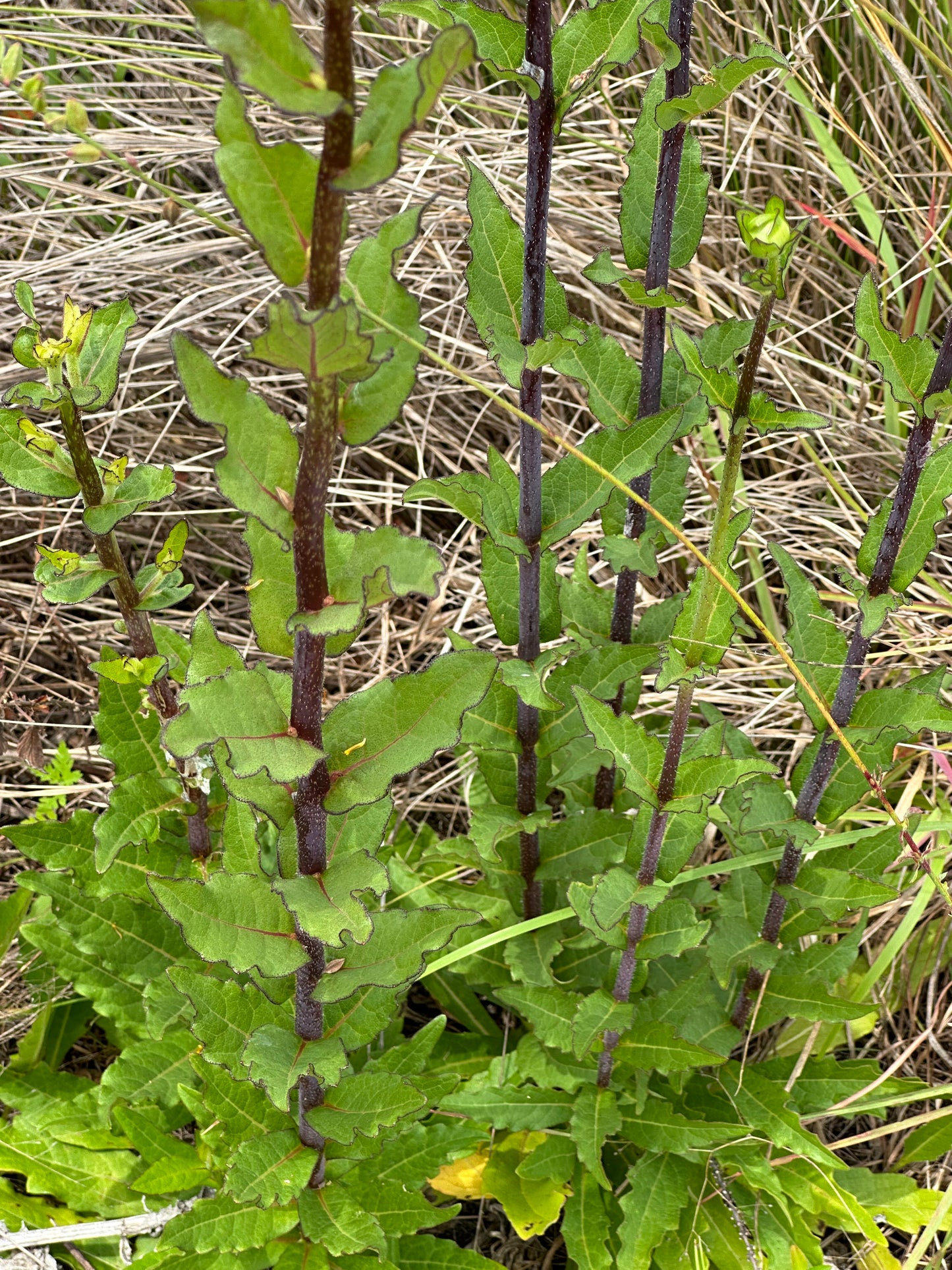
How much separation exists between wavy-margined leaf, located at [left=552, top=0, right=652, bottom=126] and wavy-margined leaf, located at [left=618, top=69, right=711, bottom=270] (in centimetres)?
16

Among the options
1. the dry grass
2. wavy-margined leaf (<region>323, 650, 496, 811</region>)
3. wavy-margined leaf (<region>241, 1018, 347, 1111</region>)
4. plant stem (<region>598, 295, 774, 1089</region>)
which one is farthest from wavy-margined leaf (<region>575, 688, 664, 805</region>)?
the dry grass

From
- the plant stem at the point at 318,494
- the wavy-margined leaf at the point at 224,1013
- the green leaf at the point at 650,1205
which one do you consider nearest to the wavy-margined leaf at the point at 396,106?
the plant stem at the point at 318,494

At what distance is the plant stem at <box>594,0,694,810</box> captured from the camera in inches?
61.1

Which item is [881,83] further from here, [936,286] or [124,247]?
[124,247]

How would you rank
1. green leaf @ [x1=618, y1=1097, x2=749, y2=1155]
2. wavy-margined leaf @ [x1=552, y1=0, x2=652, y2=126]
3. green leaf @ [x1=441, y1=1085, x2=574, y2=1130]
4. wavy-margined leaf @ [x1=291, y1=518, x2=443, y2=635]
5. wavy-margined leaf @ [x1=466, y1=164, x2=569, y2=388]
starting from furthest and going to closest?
1. green leaf @ [x1=441, y1=1085, x2=574, y2=1130]
2. green leaf @ [x1=618, y1=1097, x2=749, y2=1155]
3. wavy-margined leaf @ [x1=466, y1=164, x2=569, y2=388]
4. wavy-margined leaf @ [x1=552, y1=0, x2=652, y2=126]
5. wavy-margined leaf @ [x1=291, y1=518, x2=443, y2=635]

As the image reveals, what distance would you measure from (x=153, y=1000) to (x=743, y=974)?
106 centimetres

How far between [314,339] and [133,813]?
1.15 metres

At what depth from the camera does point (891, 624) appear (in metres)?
2.44

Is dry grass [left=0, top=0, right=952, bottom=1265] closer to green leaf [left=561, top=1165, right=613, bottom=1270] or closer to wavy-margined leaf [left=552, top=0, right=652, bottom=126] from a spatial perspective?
green leaf [left=561, top=1165, right=613, bottom=1270]

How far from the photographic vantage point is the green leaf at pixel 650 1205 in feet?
6.47

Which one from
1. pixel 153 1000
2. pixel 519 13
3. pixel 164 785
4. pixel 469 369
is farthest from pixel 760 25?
pixel 153 1000

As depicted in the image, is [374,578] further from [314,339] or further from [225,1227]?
[225,1227]

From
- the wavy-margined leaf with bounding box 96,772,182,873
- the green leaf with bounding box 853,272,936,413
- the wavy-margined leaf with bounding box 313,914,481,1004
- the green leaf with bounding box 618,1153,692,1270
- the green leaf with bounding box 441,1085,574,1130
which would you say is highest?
the green leaf with bounding box 853,272,936,413

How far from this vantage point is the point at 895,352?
1.50m
